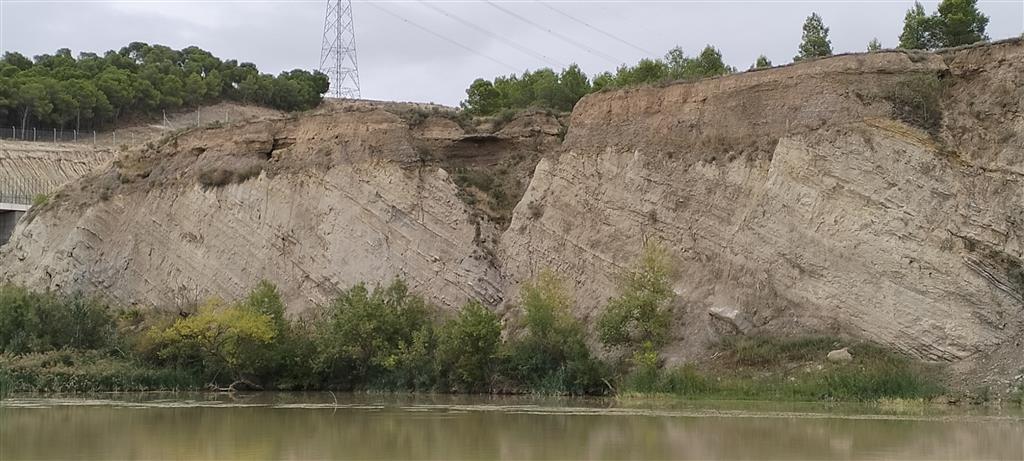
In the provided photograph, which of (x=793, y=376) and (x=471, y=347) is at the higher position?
(x=471, y=347)

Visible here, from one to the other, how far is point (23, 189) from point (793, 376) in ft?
175

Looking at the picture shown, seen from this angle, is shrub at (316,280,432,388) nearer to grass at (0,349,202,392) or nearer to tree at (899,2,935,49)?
grass at (0,349,202,392)

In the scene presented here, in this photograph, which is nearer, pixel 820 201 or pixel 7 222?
pixel 820 201

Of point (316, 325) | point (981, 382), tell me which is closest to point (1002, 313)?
point (981, 382)

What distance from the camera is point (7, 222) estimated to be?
65.2 meters

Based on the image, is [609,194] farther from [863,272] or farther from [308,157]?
[308,157]

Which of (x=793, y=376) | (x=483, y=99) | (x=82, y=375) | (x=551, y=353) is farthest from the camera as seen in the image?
(x=483, y=99)

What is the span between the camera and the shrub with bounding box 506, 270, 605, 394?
107 ft

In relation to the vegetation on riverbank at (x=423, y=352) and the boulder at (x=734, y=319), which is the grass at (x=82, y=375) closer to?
the vegetation on riverbank at (x=423, y=352)

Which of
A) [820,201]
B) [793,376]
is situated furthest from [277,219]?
[793,376]

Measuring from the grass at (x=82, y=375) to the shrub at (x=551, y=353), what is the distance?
10.9 m

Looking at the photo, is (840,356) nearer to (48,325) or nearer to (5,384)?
(5,384)

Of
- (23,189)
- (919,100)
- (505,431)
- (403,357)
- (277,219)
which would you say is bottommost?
(505,431)

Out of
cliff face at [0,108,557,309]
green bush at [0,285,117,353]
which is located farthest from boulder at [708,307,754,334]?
green bush at [0,285,117,353]
